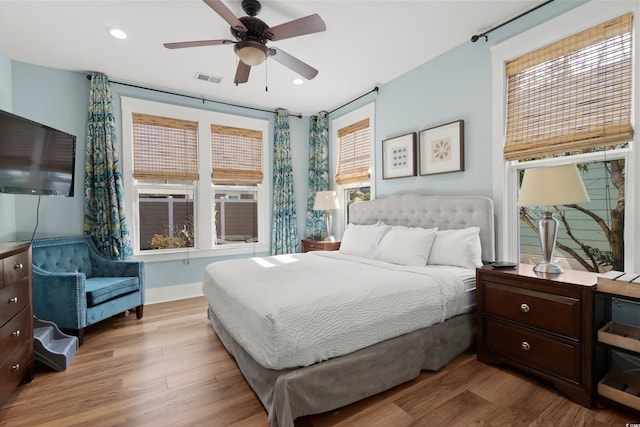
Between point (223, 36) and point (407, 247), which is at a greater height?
point (223, 36)

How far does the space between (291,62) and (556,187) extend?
2221 millimetres

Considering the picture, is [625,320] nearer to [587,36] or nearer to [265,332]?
[587,36]

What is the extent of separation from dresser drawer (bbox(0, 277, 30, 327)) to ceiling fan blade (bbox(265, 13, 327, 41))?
96.2 inches

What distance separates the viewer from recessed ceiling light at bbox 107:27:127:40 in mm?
2655

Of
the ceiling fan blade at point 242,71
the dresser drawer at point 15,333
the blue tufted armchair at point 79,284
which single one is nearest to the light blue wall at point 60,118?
the blue tufted armchair at point 79,284

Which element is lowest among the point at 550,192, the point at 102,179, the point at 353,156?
the point at 550,192

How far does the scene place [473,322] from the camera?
7.84 ft

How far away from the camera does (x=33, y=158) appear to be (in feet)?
8.46

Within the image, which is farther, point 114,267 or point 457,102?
point 114,267

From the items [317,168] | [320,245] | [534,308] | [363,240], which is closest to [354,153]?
[317,168]

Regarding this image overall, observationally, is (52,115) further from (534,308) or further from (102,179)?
(534,308)

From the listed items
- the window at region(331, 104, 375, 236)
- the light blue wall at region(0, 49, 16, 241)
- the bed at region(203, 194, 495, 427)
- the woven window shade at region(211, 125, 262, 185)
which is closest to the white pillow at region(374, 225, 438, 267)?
the bed at region(203, 194, 495, 427)

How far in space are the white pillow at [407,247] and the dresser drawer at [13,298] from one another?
2.83m

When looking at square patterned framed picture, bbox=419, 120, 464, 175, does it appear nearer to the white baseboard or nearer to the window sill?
the window sill
